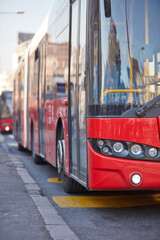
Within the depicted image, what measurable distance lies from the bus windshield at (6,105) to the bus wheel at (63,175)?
97.3 ft

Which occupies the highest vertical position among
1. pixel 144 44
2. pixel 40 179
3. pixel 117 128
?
pixel 144 44

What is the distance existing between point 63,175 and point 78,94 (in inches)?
81.1

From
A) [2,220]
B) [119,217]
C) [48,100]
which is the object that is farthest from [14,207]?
[48,100]

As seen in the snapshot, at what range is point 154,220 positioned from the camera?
600 cm

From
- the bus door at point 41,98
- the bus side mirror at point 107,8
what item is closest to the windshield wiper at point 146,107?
the bus side mirror at point 107,8

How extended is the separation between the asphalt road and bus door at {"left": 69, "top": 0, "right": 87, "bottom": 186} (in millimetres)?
466

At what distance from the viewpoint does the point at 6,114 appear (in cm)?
3797

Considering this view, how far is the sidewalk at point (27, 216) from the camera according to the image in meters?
5.13

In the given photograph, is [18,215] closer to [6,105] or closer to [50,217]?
[50,217]

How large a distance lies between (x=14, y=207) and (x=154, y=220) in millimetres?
1922

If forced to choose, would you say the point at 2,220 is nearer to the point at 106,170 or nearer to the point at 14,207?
the point at 14,207

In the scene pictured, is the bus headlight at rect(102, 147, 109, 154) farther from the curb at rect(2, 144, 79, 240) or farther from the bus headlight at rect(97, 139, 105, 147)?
the curb at rect(2, 144, 79, 240)

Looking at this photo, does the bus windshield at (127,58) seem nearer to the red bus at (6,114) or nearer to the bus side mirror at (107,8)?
the bus side mirror at (107,8)

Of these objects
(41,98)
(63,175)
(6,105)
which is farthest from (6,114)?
(63,175)
